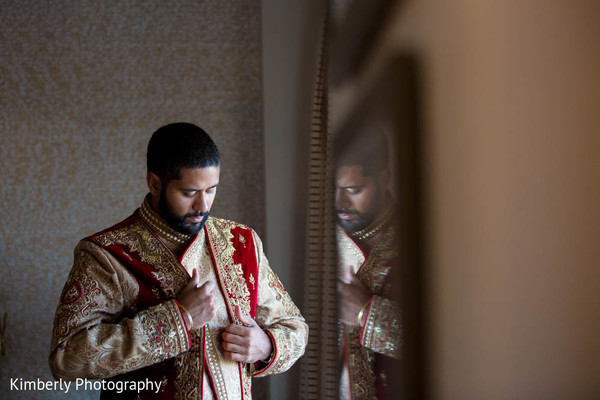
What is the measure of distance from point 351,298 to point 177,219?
0.99 m

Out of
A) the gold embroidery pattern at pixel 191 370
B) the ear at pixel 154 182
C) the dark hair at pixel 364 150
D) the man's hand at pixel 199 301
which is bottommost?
the gold embroidery pattern at pixel 191 370

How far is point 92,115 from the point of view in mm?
2033

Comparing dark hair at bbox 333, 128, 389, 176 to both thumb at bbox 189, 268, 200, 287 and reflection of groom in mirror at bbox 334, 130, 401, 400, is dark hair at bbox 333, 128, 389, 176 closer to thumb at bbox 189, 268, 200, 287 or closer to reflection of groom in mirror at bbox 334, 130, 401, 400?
reflection of groom in mirror at bbox 334, 130, 401, 400

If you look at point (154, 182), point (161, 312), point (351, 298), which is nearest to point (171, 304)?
point (161, 312)

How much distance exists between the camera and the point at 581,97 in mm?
49

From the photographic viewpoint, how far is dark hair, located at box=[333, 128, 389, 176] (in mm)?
54

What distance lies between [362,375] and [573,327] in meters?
0.02

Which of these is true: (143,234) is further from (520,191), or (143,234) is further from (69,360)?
(520,191)

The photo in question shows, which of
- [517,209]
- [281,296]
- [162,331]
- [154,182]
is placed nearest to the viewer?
[517,209]

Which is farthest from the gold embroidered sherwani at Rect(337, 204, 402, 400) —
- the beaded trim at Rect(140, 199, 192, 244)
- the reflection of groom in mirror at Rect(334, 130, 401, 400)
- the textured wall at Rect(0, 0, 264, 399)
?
the textured wall at Rect(0, 0, 264, 399)

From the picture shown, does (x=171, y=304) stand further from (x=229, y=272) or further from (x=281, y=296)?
(x=281, y=296)

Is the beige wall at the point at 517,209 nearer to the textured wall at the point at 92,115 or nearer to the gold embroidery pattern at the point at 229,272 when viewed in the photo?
the gold embroidery pattern at the point at 229,272

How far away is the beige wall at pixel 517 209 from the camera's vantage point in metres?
0.05

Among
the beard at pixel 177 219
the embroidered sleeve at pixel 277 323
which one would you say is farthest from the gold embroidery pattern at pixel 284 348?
the beard at pixel 177 219
